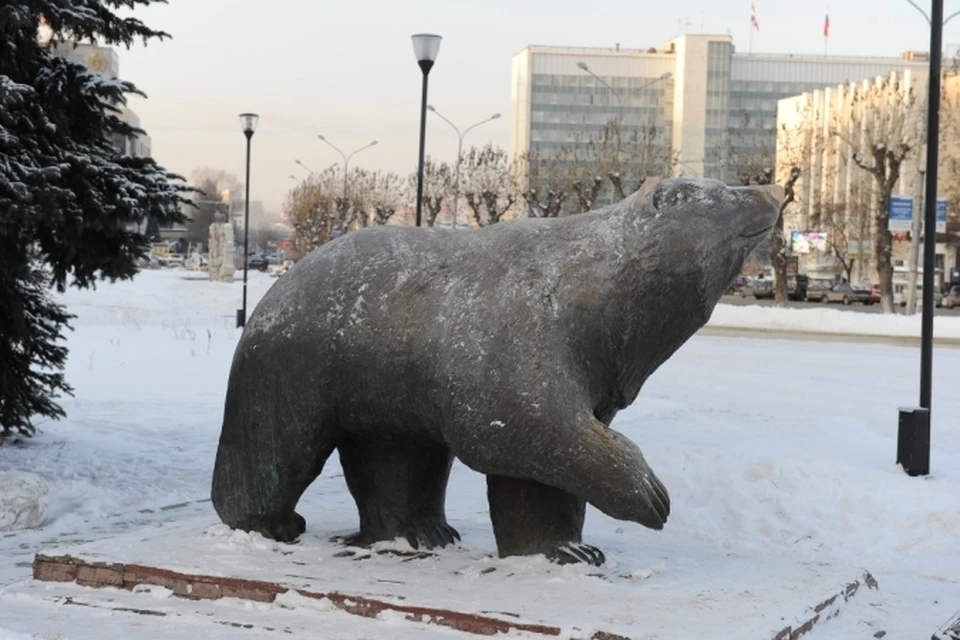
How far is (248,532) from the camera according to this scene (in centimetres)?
686

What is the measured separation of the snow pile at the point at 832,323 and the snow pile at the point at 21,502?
2183 cm

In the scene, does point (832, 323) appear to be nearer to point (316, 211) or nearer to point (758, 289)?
point (758, 289)

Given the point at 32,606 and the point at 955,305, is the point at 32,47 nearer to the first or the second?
the point at 32,606

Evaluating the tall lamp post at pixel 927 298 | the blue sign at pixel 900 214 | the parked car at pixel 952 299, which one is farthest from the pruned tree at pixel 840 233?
the tall lamp post at pixel 927 298

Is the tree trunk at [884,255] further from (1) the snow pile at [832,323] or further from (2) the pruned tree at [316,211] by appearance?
(2) the pruned tree at [316,211]

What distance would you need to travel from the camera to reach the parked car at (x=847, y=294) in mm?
50312

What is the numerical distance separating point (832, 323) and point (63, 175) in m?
22.5

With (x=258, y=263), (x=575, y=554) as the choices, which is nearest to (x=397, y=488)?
(x=575, y=554)

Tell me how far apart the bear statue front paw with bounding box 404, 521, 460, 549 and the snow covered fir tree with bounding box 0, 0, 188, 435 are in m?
3.72

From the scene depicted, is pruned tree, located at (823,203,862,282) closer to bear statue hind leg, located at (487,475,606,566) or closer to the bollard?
the bollard

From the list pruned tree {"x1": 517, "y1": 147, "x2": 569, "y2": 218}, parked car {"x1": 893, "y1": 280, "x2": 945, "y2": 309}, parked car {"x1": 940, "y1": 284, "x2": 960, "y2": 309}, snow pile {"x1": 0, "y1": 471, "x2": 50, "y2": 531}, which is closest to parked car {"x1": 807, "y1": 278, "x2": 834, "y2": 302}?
parked car {"x1": 893, "y1": 280, "x2": 945, "y2": 309}

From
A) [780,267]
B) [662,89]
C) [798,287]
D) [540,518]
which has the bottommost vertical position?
[540,518]

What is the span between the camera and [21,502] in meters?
8.50

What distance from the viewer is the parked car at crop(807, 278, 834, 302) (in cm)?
5134
